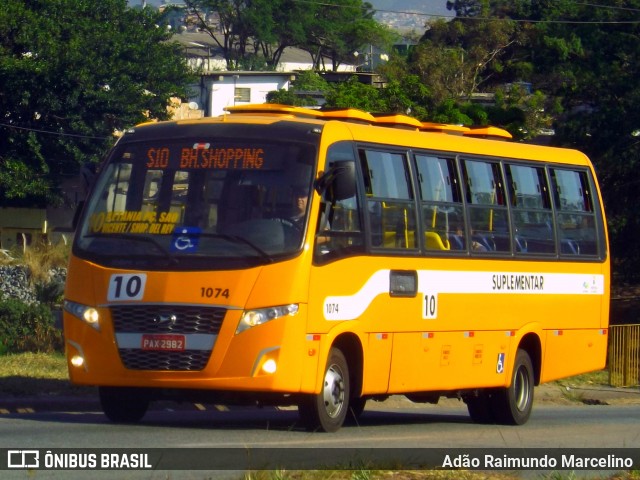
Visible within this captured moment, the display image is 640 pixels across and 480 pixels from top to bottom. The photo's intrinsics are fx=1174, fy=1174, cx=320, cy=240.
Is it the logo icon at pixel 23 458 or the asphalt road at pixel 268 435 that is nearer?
the logo icon at pixel 23 458

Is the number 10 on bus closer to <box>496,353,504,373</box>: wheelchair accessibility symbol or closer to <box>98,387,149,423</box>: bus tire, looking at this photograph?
<box>496,353,504,373</box>: wheelchair accessibility symbol

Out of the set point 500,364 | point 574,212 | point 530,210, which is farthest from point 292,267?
point 574,212

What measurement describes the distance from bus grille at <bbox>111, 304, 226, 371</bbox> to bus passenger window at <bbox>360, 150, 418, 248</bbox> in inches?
80.4

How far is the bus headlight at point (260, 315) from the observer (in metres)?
10.4

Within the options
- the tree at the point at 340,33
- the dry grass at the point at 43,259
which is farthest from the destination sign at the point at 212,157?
the tree at the point at 340,33

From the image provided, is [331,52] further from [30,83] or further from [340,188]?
[340,188]

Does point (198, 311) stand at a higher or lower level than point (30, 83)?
lower

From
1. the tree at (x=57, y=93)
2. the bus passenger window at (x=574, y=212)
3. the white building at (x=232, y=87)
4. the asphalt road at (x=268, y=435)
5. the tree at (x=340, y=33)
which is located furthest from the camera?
the tree at (x=340, y=33)

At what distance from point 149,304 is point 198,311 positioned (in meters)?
0.48

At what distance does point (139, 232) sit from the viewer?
36.1 feet

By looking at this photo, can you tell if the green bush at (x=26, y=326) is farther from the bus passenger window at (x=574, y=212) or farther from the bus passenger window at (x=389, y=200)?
the bus passenger window at (x=389, y=200)

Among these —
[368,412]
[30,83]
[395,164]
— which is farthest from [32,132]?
[395,164]

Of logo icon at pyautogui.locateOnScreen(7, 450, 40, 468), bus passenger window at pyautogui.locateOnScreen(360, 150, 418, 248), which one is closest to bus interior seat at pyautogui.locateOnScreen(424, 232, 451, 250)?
bus passenger window at pyautogui.locateOnScreen(360, 150, 418, 248)

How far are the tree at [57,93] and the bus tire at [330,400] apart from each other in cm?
3494
